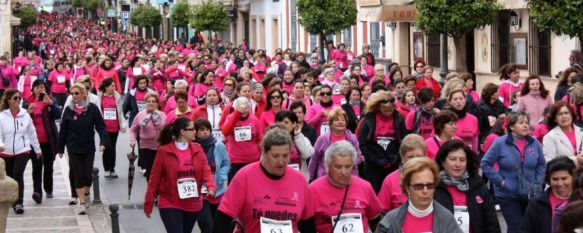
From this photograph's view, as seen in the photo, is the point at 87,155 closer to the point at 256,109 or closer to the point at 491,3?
the point at 256,109

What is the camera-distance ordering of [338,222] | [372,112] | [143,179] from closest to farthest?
[338,222] → [372,112] → [143,179]

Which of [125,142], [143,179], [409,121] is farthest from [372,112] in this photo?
[125,142]

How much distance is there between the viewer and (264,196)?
328 inches

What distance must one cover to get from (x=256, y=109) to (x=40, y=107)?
266 centimetres

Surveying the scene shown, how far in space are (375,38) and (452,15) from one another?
13975 millimetres

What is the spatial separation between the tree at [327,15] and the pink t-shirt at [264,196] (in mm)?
28920

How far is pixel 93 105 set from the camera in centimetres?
1579

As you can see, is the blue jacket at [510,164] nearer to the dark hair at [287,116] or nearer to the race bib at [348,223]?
the dark hair at [287,116]

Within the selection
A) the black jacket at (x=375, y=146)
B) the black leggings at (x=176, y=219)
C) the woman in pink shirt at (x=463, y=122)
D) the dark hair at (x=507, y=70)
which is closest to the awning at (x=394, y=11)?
the dark hair at (x=507, y=70)

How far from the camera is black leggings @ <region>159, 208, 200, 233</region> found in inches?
438

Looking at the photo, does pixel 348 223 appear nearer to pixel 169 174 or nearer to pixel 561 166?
pixel 561 166

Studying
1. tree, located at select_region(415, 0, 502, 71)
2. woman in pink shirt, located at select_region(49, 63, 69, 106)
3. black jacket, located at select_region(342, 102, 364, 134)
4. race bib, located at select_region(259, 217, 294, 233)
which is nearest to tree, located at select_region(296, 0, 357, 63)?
woman in pink shirt, located at select_region(49, 63, 69, 106)

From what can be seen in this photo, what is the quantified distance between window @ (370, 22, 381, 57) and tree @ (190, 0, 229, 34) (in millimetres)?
17279

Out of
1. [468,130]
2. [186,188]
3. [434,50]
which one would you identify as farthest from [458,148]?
[434,50]
